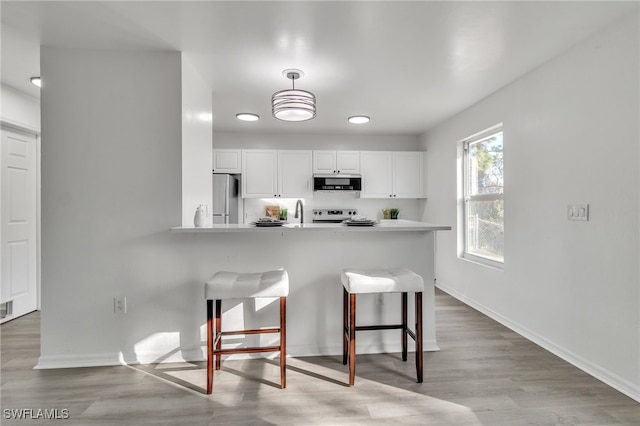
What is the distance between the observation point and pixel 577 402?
1.94 m

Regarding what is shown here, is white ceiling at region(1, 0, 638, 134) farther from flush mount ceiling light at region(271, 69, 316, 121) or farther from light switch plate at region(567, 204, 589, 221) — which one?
light switch plate at region(567, 204, 589, 221)

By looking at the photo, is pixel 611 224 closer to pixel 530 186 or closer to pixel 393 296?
pixel 530 186

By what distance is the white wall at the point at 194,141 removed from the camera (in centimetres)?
258

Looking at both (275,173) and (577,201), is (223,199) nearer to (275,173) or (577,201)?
(275,173)

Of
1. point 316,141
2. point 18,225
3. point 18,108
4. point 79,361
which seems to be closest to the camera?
point 79,361

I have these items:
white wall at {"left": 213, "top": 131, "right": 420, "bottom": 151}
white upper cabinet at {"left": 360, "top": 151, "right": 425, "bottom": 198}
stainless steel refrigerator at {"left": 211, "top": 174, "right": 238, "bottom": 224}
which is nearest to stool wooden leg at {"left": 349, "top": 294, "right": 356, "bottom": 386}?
stainless steel refrigerator at {"left": 211, "top": 174, "right": 238, "bottom": 224}

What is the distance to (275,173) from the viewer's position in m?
4.99

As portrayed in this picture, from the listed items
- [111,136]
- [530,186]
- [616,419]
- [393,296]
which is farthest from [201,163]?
[616,419]

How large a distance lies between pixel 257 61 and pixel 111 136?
4.07 ft

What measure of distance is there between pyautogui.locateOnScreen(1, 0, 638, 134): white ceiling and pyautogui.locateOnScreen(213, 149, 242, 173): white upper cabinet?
5.42 feet

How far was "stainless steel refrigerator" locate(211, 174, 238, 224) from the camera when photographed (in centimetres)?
426

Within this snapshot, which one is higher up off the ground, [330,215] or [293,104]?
[293,104]

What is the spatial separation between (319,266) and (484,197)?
226 centimetres

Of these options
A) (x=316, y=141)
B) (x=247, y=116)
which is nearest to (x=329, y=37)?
(x=247, y=116)
